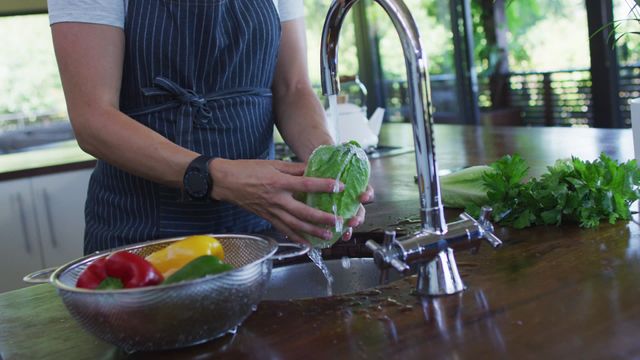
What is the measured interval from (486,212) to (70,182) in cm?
268

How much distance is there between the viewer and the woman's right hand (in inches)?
46.6

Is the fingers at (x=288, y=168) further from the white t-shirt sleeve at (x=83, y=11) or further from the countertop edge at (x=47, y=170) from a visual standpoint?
the countertop edge at (x=47, y=170)

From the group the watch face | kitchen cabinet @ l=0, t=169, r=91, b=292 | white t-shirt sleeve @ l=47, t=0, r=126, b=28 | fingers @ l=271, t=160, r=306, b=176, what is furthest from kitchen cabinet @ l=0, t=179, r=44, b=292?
fingers @ l=271, t=160, r=306, b=176

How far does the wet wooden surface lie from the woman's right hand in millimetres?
135

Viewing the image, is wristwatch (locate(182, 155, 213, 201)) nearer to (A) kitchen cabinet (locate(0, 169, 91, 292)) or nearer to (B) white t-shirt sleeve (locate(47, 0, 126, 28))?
(B) white t-shirt sleeve (locate(47, 0, 126, 28))

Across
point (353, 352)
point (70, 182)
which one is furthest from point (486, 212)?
point (70, 182)

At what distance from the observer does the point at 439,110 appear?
696 cm

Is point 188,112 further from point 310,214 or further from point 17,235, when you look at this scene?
point 17,235

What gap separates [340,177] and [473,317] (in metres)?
0.33

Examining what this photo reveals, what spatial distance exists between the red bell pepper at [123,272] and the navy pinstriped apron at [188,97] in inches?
22.9

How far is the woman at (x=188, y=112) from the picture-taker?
1.28 meters

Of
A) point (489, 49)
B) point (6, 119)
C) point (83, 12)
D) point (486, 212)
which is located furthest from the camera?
point (489, 49)

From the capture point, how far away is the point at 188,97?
1.54 m

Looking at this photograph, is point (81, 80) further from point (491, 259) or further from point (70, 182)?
point (70, 182)
